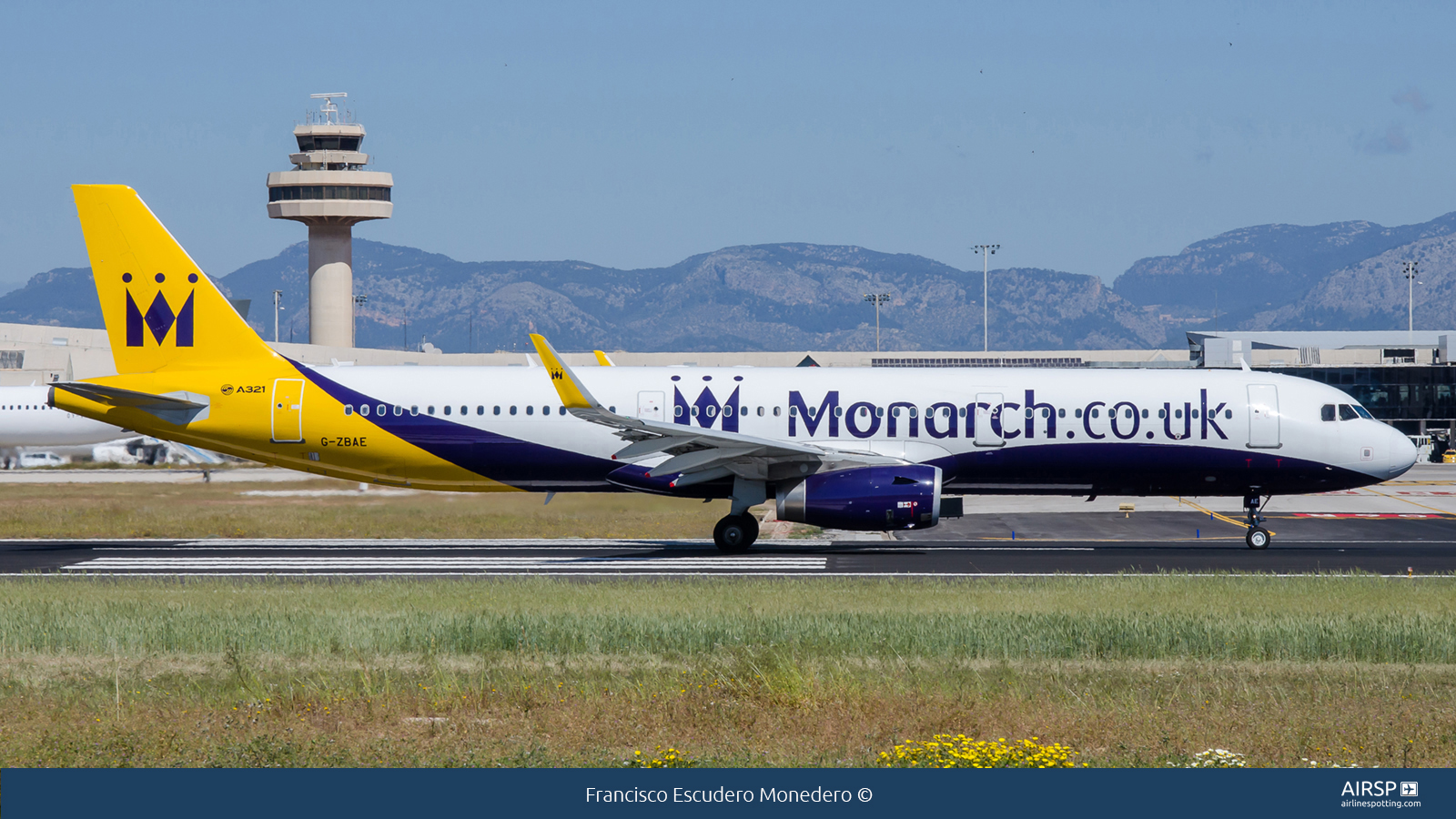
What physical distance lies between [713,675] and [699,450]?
51.9 feet

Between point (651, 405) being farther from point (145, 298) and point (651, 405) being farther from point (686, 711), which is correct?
point (686, 711)

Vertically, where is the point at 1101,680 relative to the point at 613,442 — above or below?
below

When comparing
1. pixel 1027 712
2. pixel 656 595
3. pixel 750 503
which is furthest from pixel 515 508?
pixel 1027 712

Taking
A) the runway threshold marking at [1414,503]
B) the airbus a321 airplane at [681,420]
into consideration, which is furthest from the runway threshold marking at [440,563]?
the runway threshold marking at [1414,503]

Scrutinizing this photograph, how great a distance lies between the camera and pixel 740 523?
99.8ft

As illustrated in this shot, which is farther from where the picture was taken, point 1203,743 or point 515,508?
point 515,508

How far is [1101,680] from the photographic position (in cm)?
1377

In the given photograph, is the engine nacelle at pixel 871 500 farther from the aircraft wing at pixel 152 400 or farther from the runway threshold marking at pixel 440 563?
the aircraft wing at pixel 152 400

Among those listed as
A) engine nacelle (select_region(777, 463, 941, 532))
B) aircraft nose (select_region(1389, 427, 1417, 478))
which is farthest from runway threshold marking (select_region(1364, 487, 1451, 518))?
engine nacelle (select_region(777, 463, 941, 532))

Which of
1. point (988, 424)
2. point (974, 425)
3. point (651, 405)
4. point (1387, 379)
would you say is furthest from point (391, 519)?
point (1387, 379)

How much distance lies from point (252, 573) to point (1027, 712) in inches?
730

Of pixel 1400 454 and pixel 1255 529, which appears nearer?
pixel 1400 454
